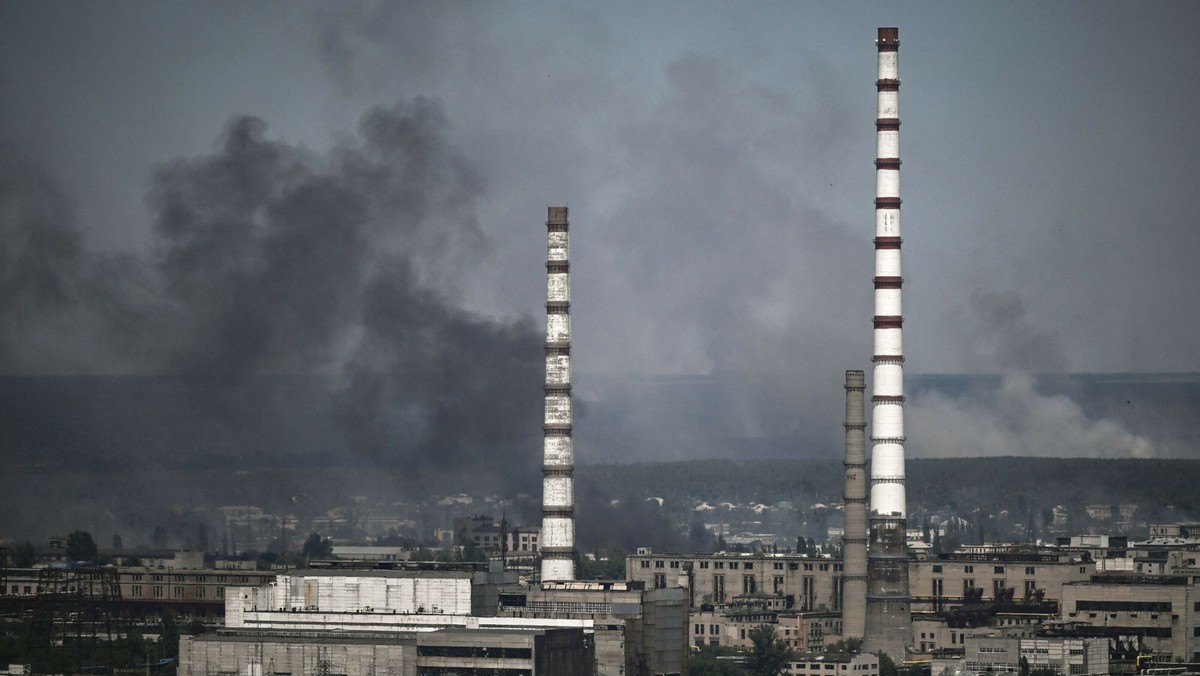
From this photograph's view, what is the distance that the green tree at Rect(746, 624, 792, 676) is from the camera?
78.4 meters

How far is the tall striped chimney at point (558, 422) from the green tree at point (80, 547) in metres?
27.6

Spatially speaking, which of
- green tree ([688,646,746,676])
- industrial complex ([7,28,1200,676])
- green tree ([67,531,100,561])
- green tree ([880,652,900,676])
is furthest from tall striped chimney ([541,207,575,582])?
green tree ([67,531,100,561])

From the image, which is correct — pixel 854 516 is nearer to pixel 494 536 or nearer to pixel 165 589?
pixel 165 589

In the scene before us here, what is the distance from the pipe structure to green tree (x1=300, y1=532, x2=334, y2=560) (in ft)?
105

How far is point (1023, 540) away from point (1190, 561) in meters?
44.0

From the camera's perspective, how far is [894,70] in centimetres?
8612

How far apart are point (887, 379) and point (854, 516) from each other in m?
5.93

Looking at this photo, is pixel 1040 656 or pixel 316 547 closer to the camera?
pixel 1040 656

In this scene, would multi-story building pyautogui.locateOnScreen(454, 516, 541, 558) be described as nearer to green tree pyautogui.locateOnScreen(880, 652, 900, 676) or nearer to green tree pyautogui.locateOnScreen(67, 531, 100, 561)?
green tree pyautogui.locateOnScreen(67, 531, 100, 561)

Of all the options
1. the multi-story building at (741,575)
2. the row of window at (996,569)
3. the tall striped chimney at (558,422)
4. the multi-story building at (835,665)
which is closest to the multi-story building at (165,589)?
the tall striped chimney at (558,422)

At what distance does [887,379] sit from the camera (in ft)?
282

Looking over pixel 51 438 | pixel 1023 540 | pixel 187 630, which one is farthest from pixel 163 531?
pixel 1023 540

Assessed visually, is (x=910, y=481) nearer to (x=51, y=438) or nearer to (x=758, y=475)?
(x=758, y=475)

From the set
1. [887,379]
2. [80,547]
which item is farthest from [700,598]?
[80,547]
